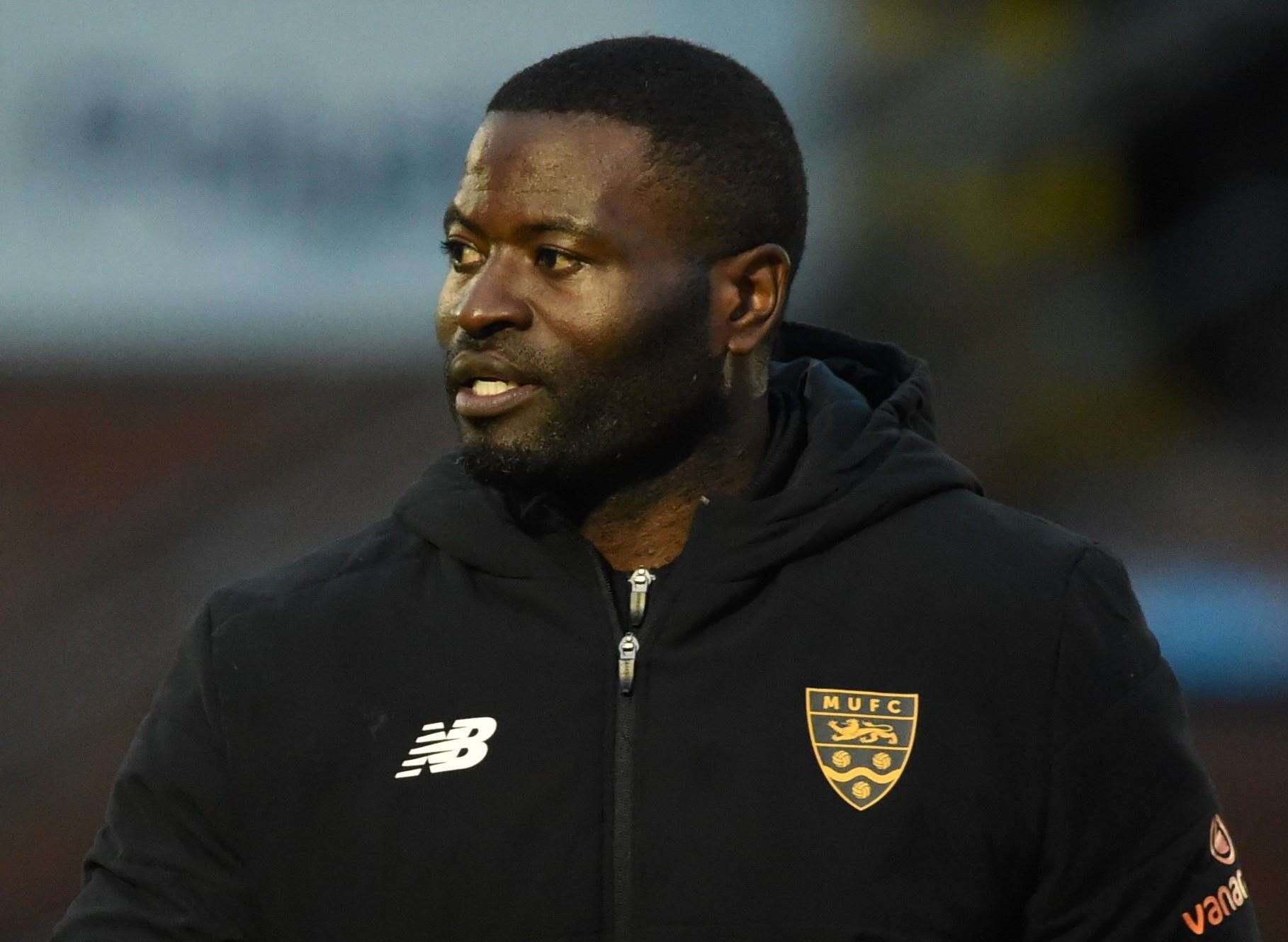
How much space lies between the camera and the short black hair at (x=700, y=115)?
3.02 m

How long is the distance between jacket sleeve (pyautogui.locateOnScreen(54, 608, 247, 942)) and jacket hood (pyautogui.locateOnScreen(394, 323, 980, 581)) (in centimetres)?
39

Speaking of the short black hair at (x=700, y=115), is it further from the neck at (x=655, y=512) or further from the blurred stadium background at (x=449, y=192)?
the blurred stadium background at (x=449, y=192)

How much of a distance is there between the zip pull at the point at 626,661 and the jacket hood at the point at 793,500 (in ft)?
0.42

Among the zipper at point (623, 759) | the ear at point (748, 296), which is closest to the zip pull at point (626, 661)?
the zipper at point (623, 759)

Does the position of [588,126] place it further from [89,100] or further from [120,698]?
[89,100]

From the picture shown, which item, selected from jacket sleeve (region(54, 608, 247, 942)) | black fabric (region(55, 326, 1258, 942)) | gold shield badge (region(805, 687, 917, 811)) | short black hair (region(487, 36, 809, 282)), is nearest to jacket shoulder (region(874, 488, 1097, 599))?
black fabric (region(55, 326, 1258, 942))

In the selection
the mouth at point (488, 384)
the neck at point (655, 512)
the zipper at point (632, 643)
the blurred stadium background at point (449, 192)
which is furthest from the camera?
the blurred stadium background at point (449, 192)

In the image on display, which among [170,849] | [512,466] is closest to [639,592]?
[512,466]

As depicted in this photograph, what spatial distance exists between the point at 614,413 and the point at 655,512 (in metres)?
0.16

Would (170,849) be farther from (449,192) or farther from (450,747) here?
(449,192)

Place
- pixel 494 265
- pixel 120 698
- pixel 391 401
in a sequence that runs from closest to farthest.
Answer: pixel 494 265 → pixel 120 698 → pixel 391 401

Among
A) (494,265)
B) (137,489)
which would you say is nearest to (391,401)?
(137,489)

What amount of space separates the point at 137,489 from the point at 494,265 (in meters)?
4.98

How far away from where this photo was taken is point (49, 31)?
788cm
